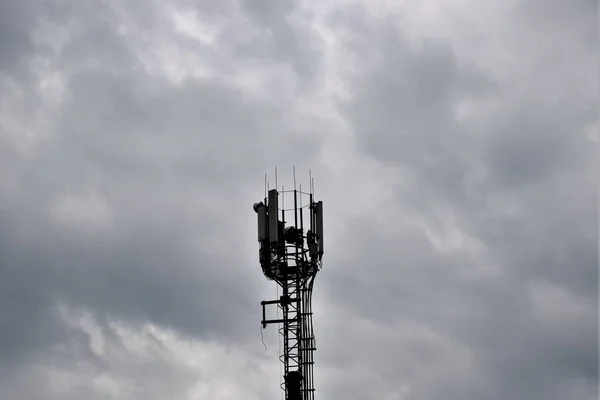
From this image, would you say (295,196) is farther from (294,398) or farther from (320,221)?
(294,398)

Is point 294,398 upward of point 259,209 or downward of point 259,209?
downward

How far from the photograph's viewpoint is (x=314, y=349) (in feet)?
513

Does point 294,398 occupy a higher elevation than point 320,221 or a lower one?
lower

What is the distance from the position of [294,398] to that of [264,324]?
5365 mm

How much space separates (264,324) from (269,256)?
13.8 ft

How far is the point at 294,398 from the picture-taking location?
155000mm

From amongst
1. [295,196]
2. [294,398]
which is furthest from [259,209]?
[294,398]

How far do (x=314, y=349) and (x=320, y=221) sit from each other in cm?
793

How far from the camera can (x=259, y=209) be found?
157750 millimetres

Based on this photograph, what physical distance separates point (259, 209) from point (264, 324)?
7.01 meters

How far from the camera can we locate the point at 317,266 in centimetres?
15762

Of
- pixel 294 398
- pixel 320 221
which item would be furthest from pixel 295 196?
pixel 294 398

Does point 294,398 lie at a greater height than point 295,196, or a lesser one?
lesser

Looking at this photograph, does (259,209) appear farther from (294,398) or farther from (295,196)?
(294,398)
